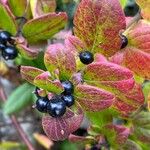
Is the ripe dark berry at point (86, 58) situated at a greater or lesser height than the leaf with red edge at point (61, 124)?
greater

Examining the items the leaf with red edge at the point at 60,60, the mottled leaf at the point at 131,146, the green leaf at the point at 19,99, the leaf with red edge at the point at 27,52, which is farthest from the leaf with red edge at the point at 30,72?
the green leaf at the point at 19,99

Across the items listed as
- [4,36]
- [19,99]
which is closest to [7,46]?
[4,36]

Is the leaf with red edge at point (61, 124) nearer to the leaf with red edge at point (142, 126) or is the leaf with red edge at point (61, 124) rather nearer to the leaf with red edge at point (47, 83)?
the leaf with red edge at point (47, 83)

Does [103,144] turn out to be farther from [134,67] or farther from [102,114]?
[134,67]

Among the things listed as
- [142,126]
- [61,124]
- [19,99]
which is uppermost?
[61,124]

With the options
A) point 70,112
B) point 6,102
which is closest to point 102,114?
point 70,112

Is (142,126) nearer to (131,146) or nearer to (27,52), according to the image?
(131,146)
